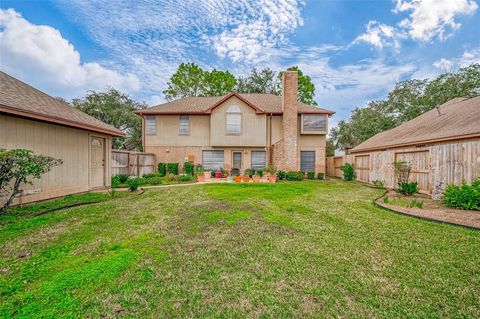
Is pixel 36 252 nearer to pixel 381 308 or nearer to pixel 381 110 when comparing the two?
pixel 381 308

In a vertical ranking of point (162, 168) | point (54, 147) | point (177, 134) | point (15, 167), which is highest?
point (177, 134)

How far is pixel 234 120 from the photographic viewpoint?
15648 millimetres

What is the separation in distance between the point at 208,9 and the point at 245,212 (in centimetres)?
1097

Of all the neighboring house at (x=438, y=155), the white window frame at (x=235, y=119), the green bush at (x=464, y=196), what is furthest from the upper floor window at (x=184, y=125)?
the green bush at (x=464, y=196)

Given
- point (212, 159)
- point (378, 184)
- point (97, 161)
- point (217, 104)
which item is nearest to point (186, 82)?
point (217, 104)

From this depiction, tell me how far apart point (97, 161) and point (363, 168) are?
14960 mm

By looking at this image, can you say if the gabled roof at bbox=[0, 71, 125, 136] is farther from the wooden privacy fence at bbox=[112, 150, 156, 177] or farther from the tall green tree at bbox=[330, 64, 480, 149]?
the tall green tree at bbox=[330, 64, 480, 149]

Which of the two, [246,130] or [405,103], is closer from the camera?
[246,130]

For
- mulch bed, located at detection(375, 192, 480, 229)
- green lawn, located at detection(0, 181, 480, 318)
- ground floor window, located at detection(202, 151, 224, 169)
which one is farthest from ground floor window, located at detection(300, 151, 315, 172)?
green lawn, located at detection(0, 181, 480, 318)

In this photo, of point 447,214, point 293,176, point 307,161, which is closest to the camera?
point 447,214

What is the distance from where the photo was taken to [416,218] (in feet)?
17.2

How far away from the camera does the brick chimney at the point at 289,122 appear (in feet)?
48.2

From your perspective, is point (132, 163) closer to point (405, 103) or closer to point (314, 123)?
point (314, 123)

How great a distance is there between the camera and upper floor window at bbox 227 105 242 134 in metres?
15.6
